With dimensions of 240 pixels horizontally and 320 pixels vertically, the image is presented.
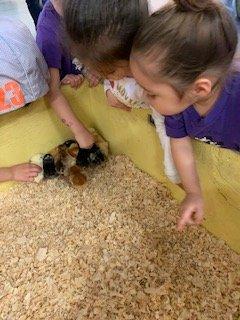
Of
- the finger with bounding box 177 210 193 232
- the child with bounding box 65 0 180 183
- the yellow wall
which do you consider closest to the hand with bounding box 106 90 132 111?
the yellow wall

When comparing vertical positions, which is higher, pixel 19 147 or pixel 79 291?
pixel 19 147

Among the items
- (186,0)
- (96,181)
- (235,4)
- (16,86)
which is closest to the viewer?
(186,0)

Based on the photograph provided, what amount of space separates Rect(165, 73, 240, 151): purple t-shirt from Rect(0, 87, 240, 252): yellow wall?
0.16 feet

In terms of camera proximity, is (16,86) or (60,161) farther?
(60,161)

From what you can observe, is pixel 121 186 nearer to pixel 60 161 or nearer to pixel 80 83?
pixel 60 161

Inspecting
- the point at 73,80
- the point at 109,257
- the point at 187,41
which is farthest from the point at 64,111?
the point at 187,41

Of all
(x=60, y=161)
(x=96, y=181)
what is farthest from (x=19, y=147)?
(x=96, y=181)

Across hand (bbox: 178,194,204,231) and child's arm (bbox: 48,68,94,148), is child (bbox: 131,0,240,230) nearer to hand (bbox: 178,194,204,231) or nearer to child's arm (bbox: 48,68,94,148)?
hand (bbox: 178,194,204,231)

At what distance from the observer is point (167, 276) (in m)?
0.96

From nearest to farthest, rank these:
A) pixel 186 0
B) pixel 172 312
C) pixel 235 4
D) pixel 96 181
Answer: pixel 186 0, pixel 172 312, pixel 235 4, pixel 96 181

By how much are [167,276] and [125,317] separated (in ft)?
0.45

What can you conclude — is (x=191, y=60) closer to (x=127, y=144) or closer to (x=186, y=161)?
(x=186, y=161)

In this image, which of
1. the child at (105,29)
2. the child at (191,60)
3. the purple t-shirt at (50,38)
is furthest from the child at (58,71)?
the child at (191,60)

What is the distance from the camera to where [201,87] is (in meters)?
0.62
